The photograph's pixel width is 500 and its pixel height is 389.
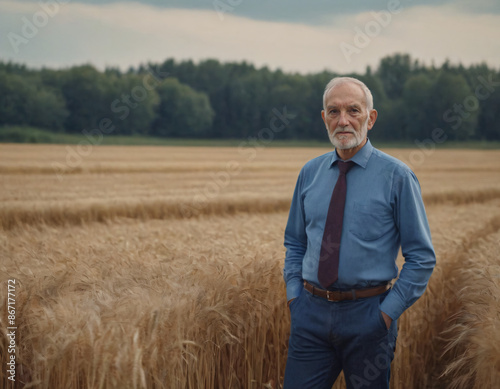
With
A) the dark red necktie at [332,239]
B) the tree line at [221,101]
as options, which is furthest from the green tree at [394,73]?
the dark red necktie at [332,239]

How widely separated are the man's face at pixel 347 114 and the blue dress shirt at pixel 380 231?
13cm

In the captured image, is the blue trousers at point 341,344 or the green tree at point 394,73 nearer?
the blue trousers at point 341,344

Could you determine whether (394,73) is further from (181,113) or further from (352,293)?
(352,293)

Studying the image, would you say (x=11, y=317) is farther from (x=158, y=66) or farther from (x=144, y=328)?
(x=158, y=66)

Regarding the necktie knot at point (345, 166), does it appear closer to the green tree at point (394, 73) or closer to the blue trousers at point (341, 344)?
the blue trousers at point (341, 344)

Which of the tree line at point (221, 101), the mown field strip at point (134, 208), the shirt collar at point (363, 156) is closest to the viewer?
the shirt collar at point (363, 156)

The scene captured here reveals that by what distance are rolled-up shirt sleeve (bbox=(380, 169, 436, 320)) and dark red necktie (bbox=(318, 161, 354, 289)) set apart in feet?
1.12

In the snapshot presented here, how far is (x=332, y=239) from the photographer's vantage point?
3.21 m

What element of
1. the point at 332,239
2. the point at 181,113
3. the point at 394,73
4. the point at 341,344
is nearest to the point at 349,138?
the point at 332,239

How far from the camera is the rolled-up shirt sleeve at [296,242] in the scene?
3531mm

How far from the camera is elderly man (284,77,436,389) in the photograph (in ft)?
10.1

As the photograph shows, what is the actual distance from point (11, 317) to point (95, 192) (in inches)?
445

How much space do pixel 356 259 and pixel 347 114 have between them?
93 cm

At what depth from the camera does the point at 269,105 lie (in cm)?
6875
